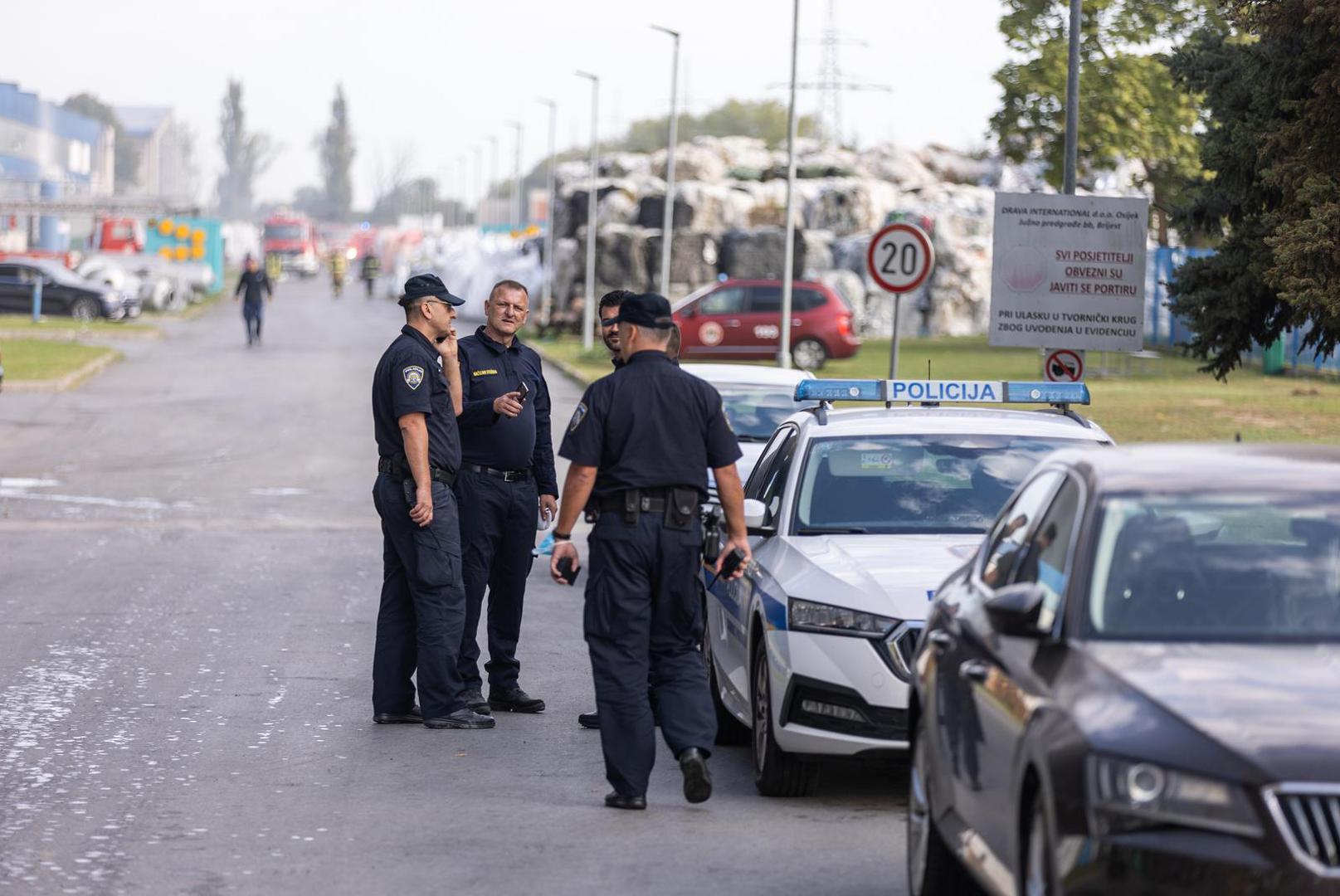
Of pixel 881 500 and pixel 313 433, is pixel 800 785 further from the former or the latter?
pixel 313 433

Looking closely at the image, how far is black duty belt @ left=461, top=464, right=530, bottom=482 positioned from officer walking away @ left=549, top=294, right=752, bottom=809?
6.70 ft

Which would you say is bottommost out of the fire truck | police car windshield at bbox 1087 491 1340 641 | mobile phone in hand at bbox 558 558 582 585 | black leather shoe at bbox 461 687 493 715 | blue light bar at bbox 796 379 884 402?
black leather shoe at bbox 461 687 493 715

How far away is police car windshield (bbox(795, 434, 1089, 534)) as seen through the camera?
29.8 feet

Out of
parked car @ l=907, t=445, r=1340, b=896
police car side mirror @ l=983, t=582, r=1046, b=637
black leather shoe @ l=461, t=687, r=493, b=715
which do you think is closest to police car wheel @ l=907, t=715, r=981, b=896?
parked car @ l=907, t=445, r=1340, b=896

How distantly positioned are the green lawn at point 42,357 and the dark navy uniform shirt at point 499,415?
24775mm

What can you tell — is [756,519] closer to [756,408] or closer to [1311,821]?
[1311,821]

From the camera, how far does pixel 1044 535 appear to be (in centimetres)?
568

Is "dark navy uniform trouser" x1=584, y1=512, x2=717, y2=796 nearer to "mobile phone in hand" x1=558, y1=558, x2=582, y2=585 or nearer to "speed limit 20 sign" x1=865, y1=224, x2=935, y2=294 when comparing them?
"mobile phone in hand" x1=558, y1=558, x2=582, y2=585

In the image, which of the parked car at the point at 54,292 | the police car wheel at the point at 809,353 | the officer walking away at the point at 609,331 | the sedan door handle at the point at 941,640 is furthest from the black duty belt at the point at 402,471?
the parked car at the point at 54,292

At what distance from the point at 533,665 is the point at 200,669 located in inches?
68.5

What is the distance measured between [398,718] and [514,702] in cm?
63

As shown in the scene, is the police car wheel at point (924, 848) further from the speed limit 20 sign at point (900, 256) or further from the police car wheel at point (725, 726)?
the speed limit 20 sign at point (900, 256)

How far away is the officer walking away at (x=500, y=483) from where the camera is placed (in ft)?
32.7

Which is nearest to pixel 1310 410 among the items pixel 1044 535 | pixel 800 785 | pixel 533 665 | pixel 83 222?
pixel 533 665
